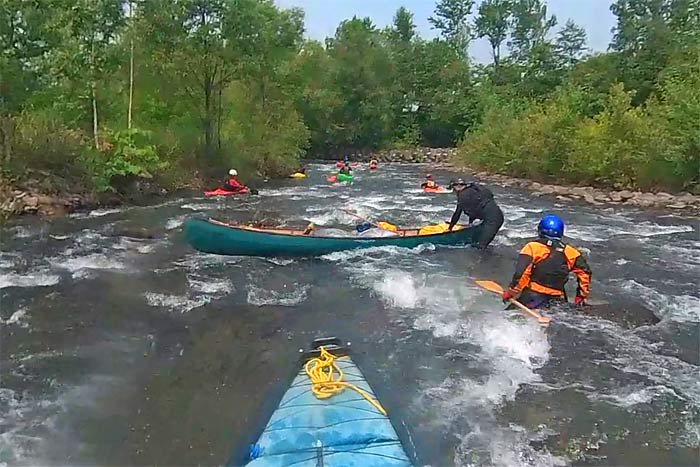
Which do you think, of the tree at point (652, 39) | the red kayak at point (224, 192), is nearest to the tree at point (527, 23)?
the tree at point (652, 39)

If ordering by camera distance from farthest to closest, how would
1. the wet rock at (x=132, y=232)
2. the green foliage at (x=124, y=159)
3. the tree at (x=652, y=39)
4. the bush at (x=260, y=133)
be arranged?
the tree at (x=652, y=39), the bush at (x=260, y=133), the green foliage at (x=124, y=159), the wet rock at (x=132, y=232)

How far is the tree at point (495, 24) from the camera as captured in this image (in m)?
56.7

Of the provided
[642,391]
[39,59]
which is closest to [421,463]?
[642,391]

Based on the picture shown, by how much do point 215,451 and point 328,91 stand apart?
37832 millimetres

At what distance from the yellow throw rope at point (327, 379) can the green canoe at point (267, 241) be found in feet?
19.9

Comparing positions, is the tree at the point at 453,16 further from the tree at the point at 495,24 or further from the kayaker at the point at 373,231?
the kayaker at the point at 373,231

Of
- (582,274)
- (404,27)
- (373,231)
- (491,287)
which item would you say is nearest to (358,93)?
(404,27)

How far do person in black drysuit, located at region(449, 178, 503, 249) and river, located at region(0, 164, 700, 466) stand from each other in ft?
1.29

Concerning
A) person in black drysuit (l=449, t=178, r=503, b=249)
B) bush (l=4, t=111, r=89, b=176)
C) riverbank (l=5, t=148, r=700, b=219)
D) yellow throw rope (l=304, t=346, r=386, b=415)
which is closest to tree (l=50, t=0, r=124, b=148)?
bush (l=4, t=111, r=89, b=176)

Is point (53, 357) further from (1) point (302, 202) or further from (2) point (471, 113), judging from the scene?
(2) point (471, 113)

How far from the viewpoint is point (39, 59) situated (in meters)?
16.9

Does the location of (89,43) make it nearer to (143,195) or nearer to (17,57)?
(17,57)

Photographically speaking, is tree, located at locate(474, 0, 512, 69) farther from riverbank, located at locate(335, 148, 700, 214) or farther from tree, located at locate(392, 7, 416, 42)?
riverbank, located at locate(335, 148, 700, 214)

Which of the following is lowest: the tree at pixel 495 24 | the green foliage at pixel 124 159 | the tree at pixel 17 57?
the green foliage at pixel 124 159
